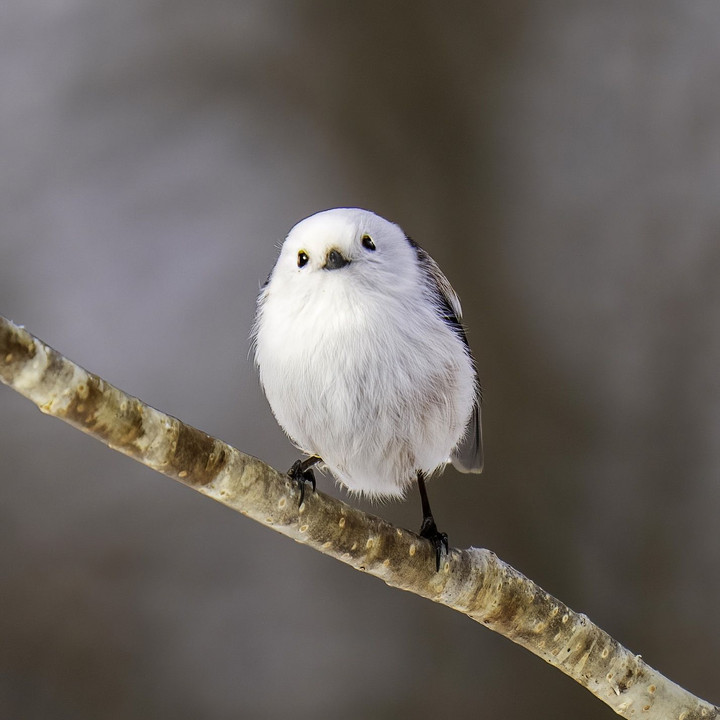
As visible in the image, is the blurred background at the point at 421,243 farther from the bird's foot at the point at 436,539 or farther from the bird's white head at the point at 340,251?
the bird's white head at the point at 340,251

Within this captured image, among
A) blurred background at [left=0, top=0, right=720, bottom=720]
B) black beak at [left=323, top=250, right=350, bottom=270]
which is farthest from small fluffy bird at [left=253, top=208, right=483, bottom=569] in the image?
blurred background at [left=0, top=0, right=720, bottom=720]

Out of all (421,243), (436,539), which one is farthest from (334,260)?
(421,243)

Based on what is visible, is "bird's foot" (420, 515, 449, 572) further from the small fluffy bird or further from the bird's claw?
the bird's claw

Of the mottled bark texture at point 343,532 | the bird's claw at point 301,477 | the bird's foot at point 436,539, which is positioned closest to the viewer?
the mottled bark texture at point 343,532

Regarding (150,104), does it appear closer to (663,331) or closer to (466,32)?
(466,32)

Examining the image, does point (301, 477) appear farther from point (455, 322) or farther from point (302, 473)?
point (455, 322)

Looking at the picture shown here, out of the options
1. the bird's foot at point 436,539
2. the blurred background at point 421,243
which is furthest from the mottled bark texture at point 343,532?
the blurred background at point 421,243

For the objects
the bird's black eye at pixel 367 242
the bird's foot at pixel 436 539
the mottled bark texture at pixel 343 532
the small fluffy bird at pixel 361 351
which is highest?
the bird's black eye at pixel 367 242
